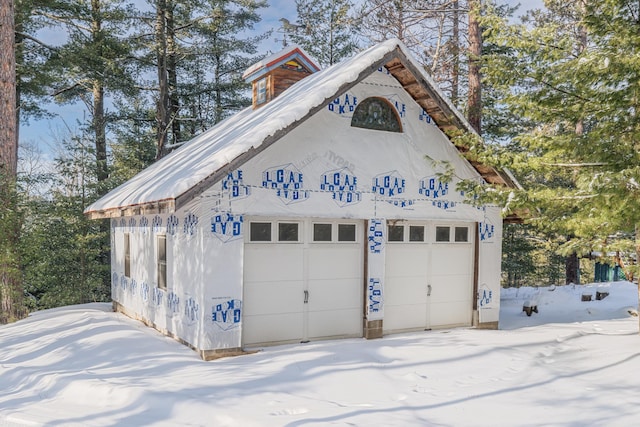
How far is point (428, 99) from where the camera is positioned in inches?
346

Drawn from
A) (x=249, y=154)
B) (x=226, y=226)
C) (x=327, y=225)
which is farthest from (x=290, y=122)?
(x=327, y=225)

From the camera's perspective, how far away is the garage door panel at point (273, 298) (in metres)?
7.74

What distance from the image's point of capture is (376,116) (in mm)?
8766

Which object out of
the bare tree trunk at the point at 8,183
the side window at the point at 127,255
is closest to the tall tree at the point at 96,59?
the bare tree trunk at the point at 8,183

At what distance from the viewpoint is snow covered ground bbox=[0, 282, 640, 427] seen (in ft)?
15.9

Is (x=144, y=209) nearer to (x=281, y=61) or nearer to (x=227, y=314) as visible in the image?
(x=227, y=314)

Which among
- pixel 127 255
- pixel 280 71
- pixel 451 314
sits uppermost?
pixel 280 71

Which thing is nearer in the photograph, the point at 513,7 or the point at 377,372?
the point at 377,372

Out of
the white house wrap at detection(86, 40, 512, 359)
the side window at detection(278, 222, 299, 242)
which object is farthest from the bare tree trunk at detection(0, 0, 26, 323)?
the side window at detection(278, 222, 299, 242)

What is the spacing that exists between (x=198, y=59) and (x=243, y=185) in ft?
53.2

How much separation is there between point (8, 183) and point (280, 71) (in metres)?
6.91

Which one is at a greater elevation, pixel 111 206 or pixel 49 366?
pixel 111 206

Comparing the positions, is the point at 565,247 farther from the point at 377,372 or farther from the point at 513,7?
the point at 513,7

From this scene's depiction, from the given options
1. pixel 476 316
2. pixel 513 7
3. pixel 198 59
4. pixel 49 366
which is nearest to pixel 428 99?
pixel 476 316
